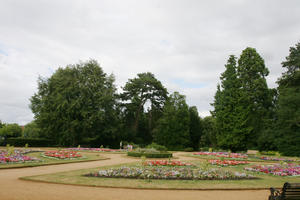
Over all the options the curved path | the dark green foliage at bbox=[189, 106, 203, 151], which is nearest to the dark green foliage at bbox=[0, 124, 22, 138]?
the dark green foliage at bbox=[189, 106, 203, 151]

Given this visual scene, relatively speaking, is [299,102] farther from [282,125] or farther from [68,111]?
[68,111]

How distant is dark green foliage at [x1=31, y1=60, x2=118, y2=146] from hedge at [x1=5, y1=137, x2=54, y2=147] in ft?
4.41

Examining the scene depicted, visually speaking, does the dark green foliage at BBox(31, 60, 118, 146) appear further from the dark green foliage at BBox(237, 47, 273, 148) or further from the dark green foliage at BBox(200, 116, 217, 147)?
the dark green foliage at BBox(237, 47, 273, 148)

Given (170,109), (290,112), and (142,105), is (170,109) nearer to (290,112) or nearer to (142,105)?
(142,105)

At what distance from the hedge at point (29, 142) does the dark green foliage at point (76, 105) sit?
4.41ft

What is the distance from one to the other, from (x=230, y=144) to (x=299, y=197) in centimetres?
2656

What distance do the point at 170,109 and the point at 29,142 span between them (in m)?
22.0

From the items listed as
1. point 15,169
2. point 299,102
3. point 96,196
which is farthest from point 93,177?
point 299,102

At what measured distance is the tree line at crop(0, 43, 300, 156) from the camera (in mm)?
31391

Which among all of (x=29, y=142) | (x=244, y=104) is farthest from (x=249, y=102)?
(x=29, y=142)

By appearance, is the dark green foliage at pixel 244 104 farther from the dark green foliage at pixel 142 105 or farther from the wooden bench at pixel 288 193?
the wooden bench at pixel 288 193

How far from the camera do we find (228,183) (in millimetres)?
8742

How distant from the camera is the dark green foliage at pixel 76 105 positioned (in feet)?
110

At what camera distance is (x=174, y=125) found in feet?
121
